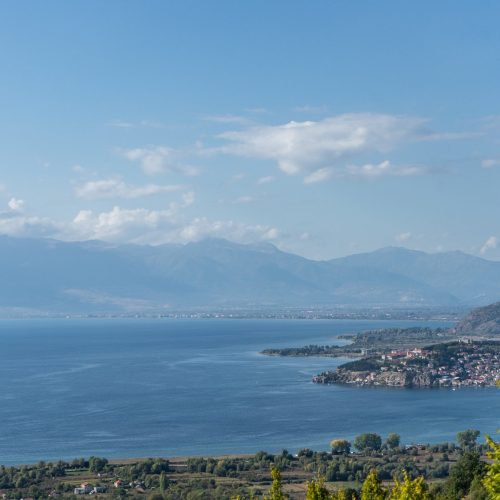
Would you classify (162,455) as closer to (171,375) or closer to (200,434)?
(200,434)

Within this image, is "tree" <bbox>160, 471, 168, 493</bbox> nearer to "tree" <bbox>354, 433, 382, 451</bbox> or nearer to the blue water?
the blue water

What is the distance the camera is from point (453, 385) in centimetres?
7031

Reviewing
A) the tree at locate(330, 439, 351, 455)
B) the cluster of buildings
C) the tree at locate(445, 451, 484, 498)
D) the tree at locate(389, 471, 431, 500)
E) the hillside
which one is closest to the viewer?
the tree at locate(389, 471, 431, 500)

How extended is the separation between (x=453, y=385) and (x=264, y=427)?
28.2 m

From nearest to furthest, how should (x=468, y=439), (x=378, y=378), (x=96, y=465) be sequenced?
(x=96, y=465) → (x=468, y=439) → (x=378, y=378)

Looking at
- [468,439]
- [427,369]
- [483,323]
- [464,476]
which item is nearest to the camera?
[464,476]

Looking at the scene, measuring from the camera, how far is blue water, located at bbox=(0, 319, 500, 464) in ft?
144

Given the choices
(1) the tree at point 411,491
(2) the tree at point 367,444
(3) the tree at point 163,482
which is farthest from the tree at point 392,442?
(1) the tree at point 411,491

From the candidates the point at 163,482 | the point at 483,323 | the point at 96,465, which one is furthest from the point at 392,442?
the point at 483,323

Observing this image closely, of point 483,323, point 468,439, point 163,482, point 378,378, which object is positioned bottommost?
point 378,378

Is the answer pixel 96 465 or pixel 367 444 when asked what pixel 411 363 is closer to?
pixel 367 444

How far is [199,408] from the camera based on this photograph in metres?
55.3

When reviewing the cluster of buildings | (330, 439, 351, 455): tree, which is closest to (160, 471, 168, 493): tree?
(330, 439, 351, 455): tree

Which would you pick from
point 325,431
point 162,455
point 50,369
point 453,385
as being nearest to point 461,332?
point 453,385
